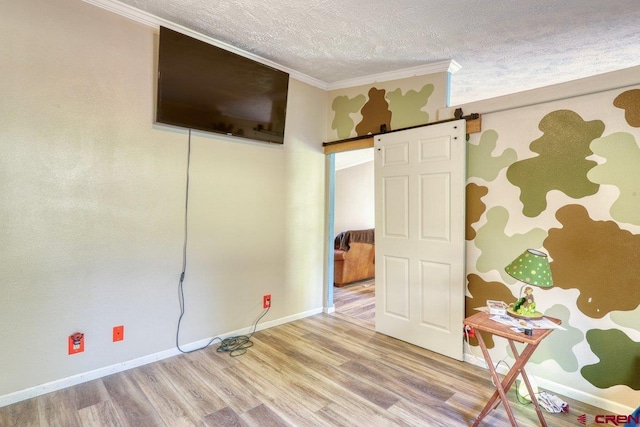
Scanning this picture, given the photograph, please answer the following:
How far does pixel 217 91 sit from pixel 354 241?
336 centimetres

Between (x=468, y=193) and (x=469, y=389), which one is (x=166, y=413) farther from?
(x=468, y=193)

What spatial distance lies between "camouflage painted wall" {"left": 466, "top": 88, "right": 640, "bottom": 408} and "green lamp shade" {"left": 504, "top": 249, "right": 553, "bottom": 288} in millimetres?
597

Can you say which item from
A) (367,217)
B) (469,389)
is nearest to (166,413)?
(469,389)

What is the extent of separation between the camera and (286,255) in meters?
3.37

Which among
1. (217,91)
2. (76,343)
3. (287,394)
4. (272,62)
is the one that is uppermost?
(272,62)

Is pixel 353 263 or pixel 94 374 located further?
pixel 353 263

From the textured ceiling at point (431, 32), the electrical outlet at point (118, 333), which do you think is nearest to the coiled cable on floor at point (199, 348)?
the electrical outlet at point (118, 333)

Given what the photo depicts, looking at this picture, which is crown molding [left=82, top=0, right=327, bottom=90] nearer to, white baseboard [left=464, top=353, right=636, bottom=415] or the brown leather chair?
the brown leather chair

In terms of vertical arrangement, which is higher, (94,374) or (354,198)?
(354,198)

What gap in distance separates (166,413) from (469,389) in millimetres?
1996

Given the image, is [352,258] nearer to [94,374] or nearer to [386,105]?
[386,105]

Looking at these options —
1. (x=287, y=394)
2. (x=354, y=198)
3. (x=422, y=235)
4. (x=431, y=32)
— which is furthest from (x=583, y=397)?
(x=354, y=198)

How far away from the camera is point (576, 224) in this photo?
206 centimetres

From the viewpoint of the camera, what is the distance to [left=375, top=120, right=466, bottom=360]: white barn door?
8.48 feet
